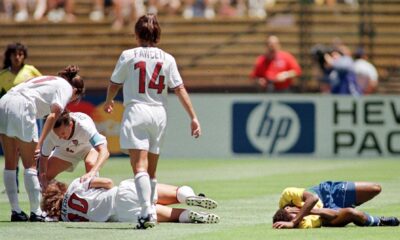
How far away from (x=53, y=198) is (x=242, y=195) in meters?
4.47

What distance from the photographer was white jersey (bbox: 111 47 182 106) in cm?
1280

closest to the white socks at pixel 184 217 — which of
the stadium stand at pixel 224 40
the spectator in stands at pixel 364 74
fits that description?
the spectator in stands at pixel 364 74

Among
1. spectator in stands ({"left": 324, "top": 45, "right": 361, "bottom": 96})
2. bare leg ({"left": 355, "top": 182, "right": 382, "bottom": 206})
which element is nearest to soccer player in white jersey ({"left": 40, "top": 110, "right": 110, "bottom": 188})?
bare leg ({"left": 355, "top": 182, "right": 382, "bottom": 206})

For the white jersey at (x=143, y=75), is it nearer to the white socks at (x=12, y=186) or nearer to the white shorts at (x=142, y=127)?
the white shorts at (x=142, y=127)

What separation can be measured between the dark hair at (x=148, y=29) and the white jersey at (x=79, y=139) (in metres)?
1.88

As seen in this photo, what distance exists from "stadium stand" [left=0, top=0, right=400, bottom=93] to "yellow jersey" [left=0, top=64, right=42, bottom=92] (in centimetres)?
1269

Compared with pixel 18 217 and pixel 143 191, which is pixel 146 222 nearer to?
pixel 143 191

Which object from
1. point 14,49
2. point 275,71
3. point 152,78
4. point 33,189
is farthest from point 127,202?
point 275,71

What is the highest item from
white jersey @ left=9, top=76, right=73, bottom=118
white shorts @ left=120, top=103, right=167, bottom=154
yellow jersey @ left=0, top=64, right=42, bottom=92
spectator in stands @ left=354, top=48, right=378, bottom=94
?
white jersey @ left=9, top=76, right=73, bottom=118

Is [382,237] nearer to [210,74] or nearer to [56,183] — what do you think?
[56,183]

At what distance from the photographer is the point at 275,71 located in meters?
28.3

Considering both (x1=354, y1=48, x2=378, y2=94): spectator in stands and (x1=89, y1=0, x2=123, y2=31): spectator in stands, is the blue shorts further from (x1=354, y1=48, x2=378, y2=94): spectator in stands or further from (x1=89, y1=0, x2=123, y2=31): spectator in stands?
(x1=89, y1=0, x2=123, y2=31): spectator in stands

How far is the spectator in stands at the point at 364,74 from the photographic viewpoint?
2922cm

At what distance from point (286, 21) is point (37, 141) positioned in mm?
18508
